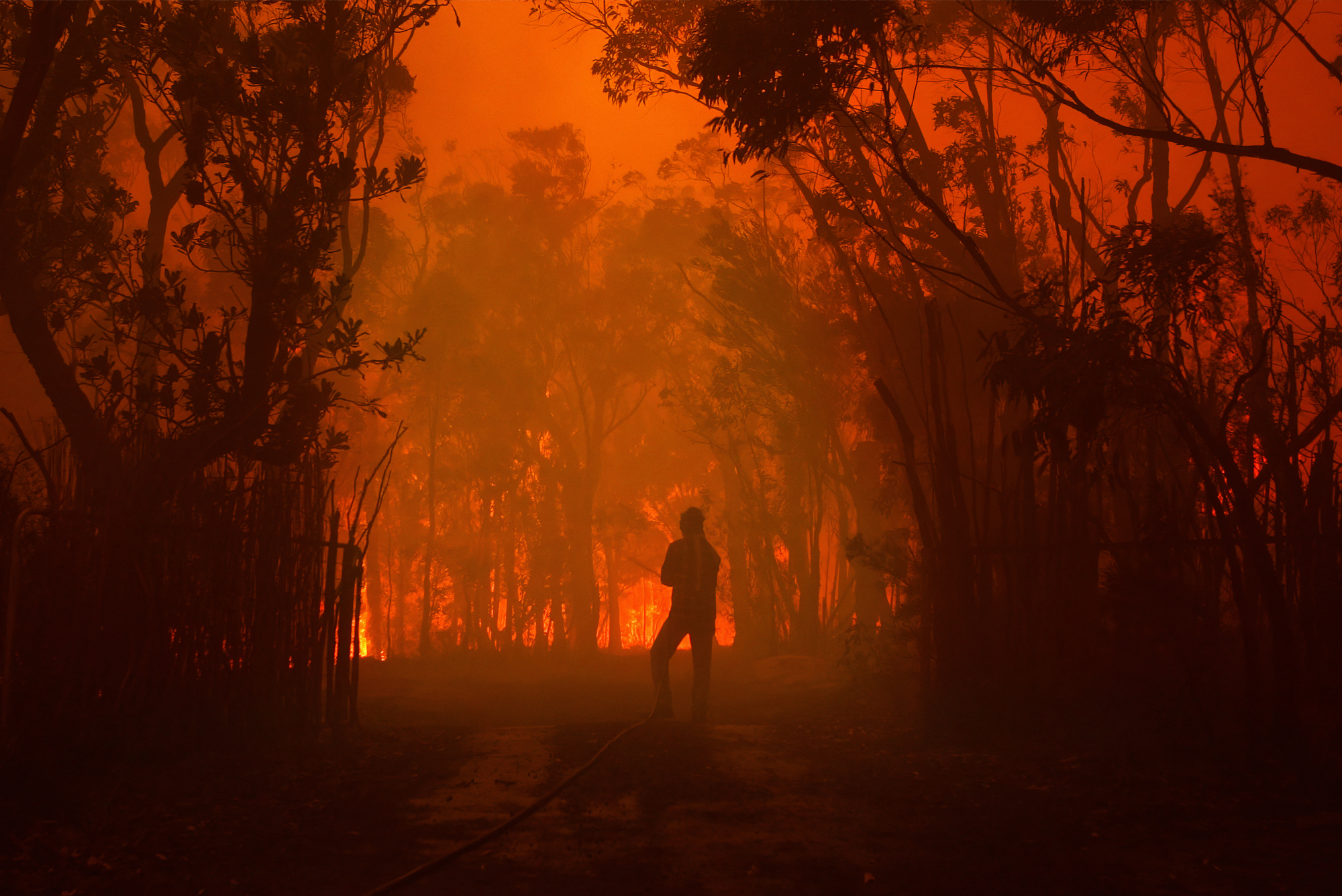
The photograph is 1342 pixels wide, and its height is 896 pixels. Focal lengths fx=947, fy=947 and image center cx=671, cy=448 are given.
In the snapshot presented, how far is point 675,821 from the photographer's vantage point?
427 centimetres

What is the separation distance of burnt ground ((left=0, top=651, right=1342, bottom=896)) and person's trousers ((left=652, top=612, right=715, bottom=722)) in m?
0.94

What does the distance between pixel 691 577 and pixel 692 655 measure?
2.04 ft

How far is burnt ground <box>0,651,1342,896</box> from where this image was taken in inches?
135

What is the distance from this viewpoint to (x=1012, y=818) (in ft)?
14.4

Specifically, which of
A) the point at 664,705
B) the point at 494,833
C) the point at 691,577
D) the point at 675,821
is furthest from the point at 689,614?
the point at 494,833

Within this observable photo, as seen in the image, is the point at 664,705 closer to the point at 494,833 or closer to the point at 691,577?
the point at 691,577

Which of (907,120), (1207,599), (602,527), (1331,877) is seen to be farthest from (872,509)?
(602,527)

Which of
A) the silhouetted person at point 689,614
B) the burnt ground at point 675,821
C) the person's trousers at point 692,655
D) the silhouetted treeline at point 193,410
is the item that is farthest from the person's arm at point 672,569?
the silhouetted treeline at point 193,410

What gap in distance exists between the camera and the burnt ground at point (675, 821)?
3418 millimetres

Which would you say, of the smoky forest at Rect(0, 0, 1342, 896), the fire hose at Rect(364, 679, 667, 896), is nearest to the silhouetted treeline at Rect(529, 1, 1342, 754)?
the smoky forest at Rect(0, 0, 1342, 896)

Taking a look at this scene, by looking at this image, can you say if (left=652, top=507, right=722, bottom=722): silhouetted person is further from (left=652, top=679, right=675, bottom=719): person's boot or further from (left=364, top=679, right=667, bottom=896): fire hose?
(left=364, top=679, right=667, bottom=896): fire hose

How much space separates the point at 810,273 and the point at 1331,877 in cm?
1395

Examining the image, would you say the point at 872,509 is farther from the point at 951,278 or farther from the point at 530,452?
the point at 530,452

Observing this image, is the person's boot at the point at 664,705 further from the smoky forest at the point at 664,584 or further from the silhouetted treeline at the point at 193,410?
the silhouetted treeline at the point at 193,410
